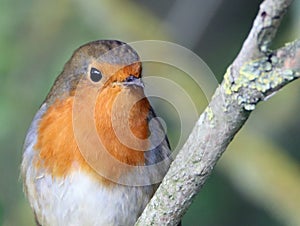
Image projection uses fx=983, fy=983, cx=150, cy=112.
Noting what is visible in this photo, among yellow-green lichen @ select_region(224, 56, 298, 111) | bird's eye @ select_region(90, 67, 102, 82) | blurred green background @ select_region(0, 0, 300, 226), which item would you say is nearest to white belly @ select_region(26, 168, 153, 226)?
bird's eye @ select_region(90, 67, 102, 82)

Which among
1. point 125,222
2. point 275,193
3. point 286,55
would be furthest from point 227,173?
point 286,55

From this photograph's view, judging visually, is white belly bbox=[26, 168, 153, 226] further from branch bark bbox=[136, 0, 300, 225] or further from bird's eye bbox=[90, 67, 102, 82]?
branch bark bbox=[136, 0, 300, 225]

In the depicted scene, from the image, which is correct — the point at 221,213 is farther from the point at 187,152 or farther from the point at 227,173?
the point at 187,152

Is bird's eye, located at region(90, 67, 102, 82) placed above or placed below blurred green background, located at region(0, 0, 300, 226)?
above

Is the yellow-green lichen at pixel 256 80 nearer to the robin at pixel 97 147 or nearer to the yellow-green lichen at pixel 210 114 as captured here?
the yellow-green lichen at pixel 210 114

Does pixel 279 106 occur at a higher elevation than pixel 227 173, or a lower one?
higher

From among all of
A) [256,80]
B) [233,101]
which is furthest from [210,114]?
[256,80]
